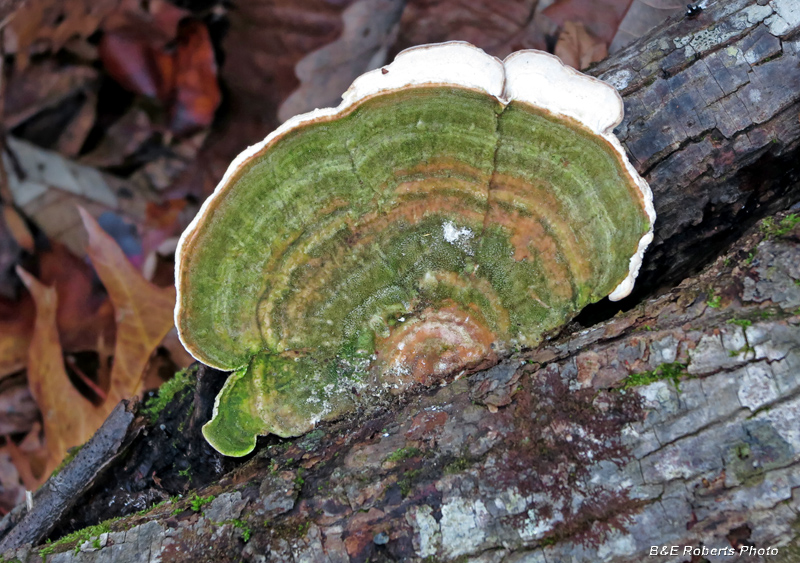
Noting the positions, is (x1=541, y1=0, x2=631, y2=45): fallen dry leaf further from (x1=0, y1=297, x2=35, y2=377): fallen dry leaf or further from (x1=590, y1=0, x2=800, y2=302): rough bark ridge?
(x1=0, y1=297, x2=35, y2=377): fallen dry leaf

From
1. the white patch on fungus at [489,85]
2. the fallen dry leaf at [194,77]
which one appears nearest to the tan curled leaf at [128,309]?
the fallen dry leaf at [194,77]

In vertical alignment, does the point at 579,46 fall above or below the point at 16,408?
above

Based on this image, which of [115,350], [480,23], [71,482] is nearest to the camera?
[71,482]

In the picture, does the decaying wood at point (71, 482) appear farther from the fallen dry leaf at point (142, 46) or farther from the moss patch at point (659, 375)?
the fallen dry leaf at point (142, 46)

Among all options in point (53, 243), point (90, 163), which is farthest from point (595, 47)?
point (53, 243)

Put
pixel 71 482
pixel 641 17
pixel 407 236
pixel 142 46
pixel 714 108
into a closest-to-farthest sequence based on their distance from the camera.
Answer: pixel 407 236 < pixel 714 108 < pixel 71 482 < pixel 641 17 < pixel 142 46

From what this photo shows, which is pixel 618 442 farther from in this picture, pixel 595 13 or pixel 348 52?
pixel 348 52

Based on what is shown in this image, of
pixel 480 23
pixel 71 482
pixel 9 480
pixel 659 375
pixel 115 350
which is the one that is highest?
pixel 480 23

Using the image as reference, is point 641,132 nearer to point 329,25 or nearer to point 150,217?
point 329,25

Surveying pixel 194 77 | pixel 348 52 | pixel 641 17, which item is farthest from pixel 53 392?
pixel 641 17
